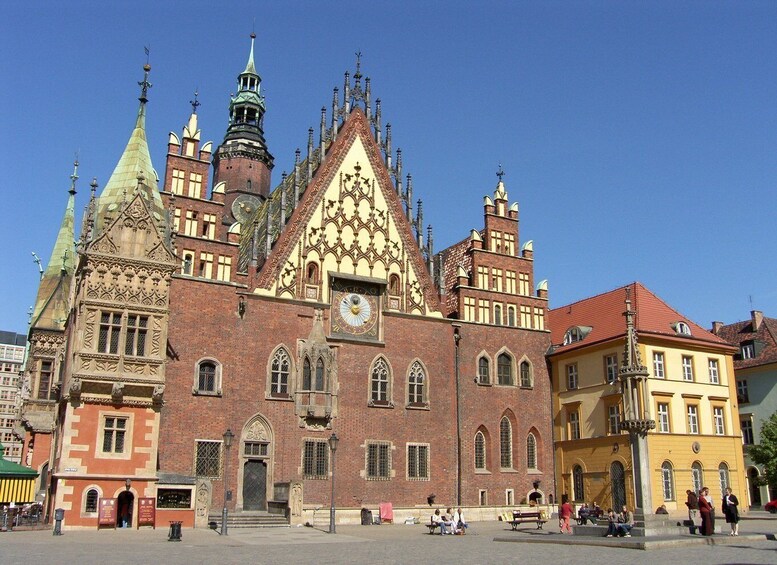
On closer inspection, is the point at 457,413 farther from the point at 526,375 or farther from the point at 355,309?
the point at 355,309

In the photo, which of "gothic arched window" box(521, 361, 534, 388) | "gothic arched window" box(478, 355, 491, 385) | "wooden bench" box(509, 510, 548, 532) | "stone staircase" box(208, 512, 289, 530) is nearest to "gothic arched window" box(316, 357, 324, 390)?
"stone staircase" box(208, 512, 289, 530)

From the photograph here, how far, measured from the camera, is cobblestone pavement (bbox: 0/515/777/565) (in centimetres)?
1931

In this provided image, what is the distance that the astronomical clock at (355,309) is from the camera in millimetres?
41300

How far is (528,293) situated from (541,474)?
35.2 ft

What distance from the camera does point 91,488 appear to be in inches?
1249

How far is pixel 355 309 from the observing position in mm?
41812

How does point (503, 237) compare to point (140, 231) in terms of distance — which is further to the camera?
point (503, 237)

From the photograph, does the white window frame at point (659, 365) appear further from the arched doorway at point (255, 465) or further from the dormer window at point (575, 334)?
the arched doorway at point (255, 465)

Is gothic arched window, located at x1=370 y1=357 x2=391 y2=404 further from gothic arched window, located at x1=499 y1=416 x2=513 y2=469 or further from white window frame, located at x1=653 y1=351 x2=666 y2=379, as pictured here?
white window frame, located at x1=653 y1=351 x2=666 y2=379

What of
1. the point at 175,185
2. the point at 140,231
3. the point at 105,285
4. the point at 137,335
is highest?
the point at 175,185

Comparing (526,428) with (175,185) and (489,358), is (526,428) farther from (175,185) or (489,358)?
(175,185)

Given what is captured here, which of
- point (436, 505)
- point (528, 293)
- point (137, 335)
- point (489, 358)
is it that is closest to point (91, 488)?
point (137, 335)

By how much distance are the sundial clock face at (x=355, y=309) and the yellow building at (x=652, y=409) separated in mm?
11983

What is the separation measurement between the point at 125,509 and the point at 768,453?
36356 mm
